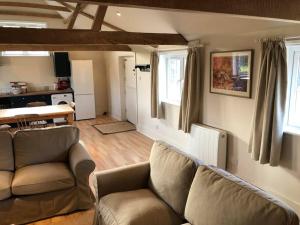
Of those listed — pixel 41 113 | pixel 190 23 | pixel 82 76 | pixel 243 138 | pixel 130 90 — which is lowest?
pixel 243 138

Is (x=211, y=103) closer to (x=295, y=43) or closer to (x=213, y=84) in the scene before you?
(x=213, y=84)

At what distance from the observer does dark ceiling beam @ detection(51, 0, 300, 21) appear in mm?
1397

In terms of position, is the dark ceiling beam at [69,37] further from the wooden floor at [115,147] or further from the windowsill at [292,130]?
the windowsill at [292,130]

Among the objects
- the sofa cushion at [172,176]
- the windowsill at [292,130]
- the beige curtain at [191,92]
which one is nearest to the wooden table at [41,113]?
the beige curtain at [191,92]

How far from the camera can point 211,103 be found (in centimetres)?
393

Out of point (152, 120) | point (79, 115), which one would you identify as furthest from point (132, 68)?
point (79, 115)

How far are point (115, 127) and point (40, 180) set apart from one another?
3.98m

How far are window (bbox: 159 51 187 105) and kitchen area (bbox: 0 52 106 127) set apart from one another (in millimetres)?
2706

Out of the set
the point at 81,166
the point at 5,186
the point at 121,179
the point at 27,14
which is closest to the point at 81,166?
the point at 81,166

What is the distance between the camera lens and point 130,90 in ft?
22.5

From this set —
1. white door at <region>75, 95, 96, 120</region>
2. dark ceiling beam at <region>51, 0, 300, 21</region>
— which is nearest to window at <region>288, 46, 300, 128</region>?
dark ceiling beam at <region>51, 0, 300, 21</region>

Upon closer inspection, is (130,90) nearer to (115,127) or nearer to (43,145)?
(115,127)

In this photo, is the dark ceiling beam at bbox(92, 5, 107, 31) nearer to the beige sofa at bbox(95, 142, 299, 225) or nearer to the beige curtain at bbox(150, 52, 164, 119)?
the beige curtain at bbox(150, 52, 164, 119)

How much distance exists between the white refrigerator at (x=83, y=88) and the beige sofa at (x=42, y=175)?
13.9 ft
